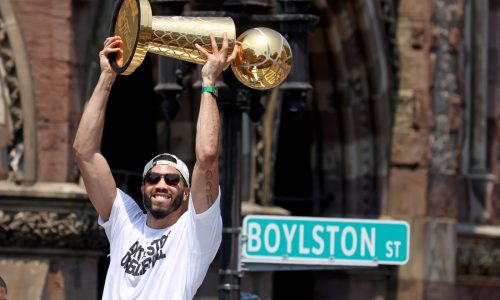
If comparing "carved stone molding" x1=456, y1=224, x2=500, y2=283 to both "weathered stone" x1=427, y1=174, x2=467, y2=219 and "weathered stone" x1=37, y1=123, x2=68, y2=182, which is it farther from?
"weathered stone" x1=37, y1=123, x2=68, y2=182

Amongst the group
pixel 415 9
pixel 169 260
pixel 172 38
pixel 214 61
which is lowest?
pixel 169 260

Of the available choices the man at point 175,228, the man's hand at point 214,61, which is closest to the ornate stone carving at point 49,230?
the man at point 175,228

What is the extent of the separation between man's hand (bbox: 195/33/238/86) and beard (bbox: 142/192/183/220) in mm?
477

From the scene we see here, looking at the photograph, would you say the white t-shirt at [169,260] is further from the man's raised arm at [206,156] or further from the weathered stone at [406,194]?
the weathered stone at [406,194]

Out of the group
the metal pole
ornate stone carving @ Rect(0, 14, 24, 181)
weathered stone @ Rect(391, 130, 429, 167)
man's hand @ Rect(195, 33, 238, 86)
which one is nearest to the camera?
man's hand @ Rect(195, 33, 238, 86)

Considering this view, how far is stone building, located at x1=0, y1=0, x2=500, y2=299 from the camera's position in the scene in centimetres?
1501

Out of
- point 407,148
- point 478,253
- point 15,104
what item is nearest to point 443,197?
point 407,148

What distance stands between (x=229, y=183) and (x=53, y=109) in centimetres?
341

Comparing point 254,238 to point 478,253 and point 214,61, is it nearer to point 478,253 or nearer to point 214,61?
point 214,61

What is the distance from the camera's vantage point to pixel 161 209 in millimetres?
8055

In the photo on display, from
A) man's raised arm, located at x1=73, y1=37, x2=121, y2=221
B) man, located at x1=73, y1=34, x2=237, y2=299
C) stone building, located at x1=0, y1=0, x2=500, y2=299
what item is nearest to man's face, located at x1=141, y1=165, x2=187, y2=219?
man, located at x1=73, y1=34, x2=237, y2=299

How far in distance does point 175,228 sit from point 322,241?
12.3 feet

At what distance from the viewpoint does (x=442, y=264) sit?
19.1m

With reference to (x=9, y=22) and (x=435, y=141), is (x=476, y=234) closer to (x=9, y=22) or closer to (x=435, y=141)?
(x=435, y=141)
